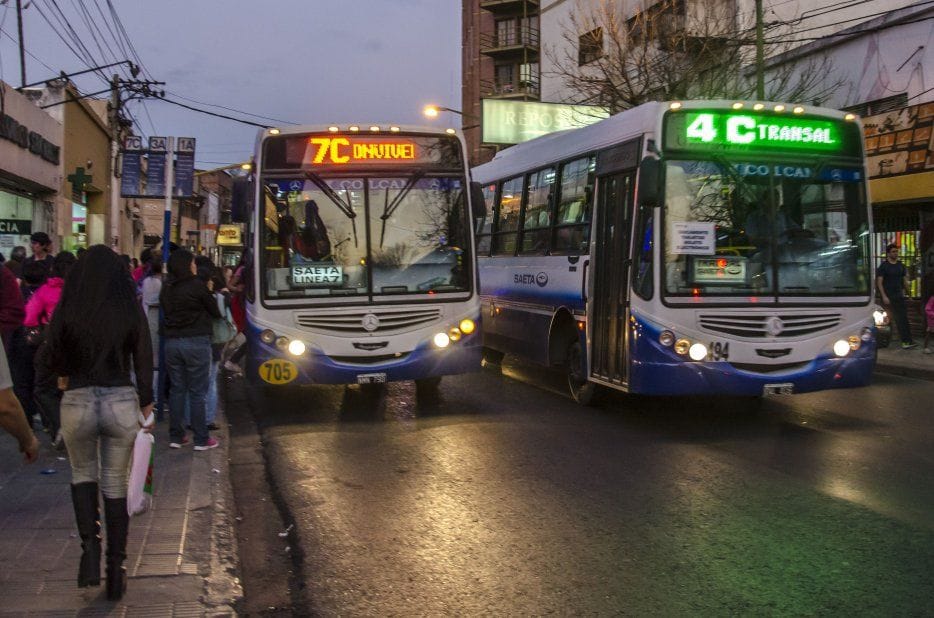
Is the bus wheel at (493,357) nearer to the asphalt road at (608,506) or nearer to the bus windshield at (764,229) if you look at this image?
the asphalt road at (608,506)

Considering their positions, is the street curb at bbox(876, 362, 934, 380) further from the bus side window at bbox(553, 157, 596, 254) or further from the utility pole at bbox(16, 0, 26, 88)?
the utility pole at bbox(16, 0, 26, 88)

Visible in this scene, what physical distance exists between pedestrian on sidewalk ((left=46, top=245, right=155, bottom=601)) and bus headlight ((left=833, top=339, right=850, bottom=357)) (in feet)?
22.7

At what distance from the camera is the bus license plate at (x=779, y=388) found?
914cm

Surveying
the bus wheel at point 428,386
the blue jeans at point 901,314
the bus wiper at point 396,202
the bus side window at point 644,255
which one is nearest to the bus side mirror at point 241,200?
the bus wiper at point 396,202

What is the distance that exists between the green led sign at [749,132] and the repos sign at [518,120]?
104 feet

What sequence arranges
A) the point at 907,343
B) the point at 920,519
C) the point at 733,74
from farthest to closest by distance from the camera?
the point at 733,74 → the point at 907,343 → the point at 920,519

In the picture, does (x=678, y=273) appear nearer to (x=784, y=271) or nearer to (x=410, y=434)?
(x=784, y=271)

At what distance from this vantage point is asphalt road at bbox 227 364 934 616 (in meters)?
4.93

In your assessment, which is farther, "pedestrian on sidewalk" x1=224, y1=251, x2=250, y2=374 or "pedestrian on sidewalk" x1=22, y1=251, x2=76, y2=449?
"pedestrian on sidewalk" x1=224, y1=251, x2=250, y2=374

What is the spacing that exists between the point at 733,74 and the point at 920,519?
1776cm

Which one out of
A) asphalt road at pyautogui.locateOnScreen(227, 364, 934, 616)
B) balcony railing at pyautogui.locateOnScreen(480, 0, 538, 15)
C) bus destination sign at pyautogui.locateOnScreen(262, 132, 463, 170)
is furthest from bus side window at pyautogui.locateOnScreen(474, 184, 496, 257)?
balcony railing at pyautogui.locateOnScreen(480, 0, 538, 15)

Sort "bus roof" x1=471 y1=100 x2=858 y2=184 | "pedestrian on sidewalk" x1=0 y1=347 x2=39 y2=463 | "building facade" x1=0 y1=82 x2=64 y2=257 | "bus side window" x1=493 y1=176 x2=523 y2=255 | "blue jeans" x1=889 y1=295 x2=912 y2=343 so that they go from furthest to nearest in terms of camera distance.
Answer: "building facade" x1=0 y1=82 x2=64 y2=257, "blue jeans" x1=889 y1=295 x2=912 y2=343, "bus side window" x1=493 y1=176 x2=523 y2=255, "bus roof" x1=471 y1=100 x2=858 y2=184, "pedestrian on sidewalk" x1=0 y1=347 x2=39 y2=463

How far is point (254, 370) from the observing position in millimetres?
10211

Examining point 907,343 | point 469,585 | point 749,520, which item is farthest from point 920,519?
point 907,343
